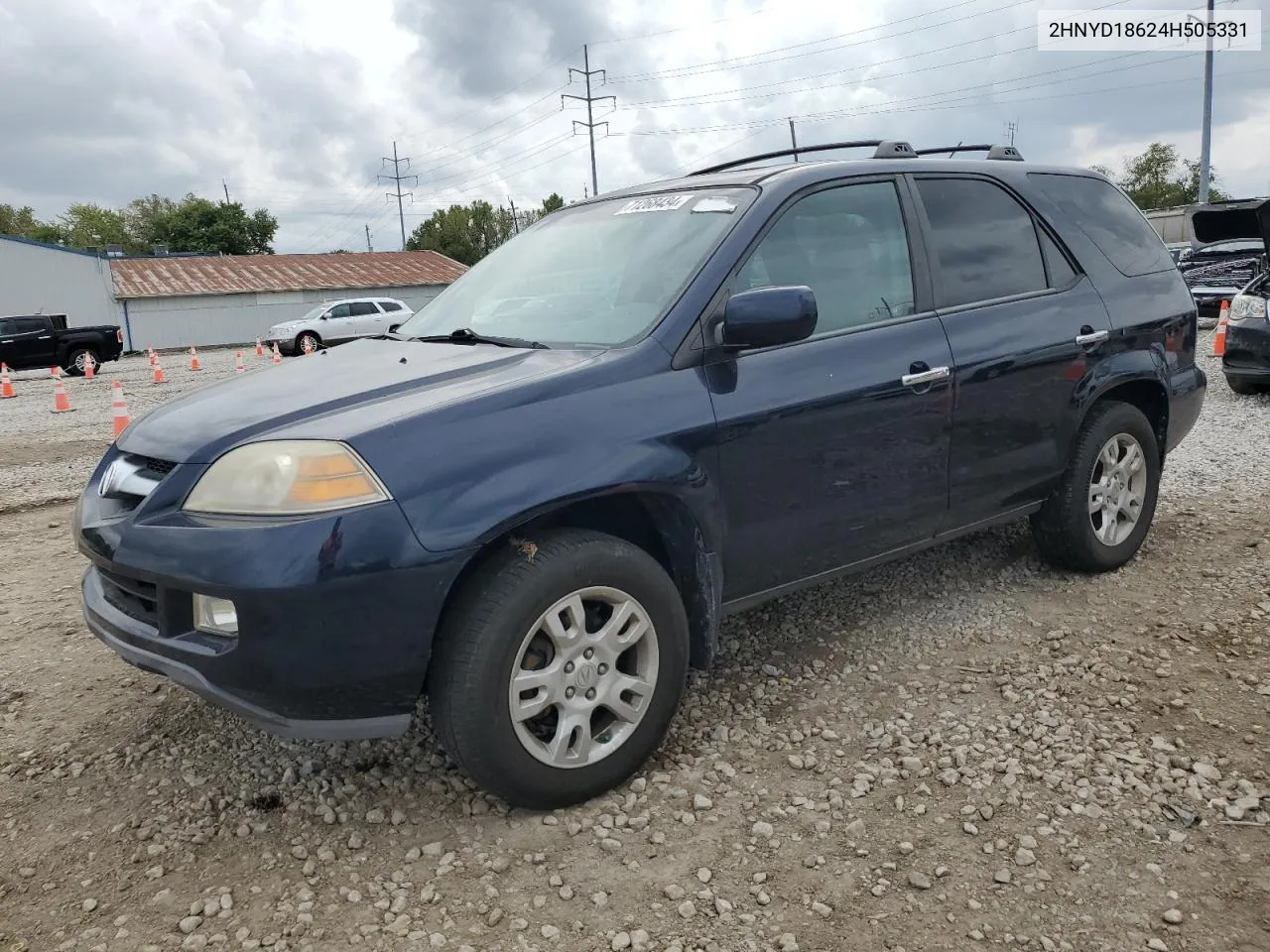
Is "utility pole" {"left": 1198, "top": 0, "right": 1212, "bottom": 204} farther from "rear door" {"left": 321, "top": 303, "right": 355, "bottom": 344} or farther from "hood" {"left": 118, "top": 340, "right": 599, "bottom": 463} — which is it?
"hood" {"left": 118, "top": 340, "right": 599, "bottom": 463}

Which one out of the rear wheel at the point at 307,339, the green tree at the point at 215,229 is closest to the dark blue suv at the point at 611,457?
the rear wheel at the point at 307,339

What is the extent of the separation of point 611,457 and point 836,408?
2.98ft

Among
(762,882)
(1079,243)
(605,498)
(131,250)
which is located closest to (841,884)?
(762,882)

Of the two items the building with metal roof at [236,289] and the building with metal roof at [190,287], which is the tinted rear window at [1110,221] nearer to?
the building with metal roof at [190,287]

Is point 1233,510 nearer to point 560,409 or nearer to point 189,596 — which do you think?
point 560,409

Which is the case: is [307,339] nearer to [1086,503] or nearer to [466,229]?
[1086,503]

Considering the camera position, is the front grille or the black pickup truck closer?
the front grille

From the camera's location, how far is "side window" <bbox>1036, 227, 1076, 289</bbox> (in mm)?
3986

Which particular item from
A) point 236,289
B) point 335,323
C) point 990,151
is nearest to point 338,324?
point 335,323

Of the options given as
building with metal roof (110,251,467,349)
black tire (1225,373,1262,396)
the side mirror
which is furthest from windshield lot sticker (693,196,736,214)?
building with metal roof (110,251,467,349)

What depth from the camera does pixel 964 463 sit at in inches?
139

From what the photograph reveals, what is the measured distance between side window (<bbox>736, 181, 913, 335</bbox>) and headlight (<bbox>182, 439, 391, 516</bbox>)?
1386mm

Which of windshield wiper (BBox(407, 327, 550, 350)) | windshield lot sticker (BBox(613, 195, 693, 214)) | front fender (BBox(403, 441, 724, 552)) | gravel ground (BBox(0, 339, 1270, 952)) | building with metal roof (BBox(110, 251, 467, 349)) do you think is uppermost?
building with metal roof (BBox(110, 251, 467, 349))

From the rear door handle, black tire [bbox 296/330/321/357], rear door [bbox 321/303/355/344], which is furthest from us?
rear door [bbox 321/303/355/344]
